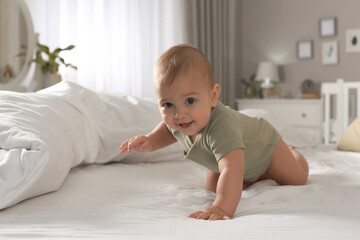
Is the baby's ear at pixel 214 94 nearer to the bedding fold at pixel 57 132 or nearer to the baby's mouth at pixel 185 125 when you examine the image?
the baby's mouth at pixel 185 125

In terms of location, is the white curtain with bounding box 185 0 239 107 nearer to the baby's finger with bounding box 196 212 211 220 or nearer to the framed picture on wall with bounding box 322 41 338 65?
the framed picture on wall with bounding box 322 41 338 65

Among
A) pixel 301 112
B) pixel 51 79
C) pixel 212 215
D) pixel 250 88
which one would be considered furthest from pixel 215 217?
pixel 250 88

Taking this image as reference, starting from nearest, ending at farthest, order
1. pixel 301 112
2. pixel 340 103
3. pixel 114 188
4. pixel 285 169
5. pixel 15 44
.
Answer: pixel 114 188 < pixel 285 169 < pixel 15 44 < pixel 340 103 < pixel 301 112

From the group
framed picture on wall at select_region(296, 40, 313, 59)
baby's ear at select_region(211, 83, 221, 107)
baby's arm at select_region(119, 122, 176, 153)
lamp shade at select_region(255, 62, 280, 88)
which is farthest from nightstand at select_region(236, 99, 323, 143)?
baby's ear at select_region(211, 83, 221, 107)

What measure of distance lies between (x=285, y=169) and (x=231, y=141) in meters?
0.31

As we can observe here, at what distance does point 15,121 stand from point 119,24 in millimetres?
2261

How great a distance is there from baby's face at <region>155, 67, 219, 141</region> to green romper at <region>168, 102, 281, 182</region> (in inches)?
1.8

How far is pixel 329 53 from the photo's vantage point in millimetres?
3789

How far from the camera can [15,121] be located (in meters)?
1.04

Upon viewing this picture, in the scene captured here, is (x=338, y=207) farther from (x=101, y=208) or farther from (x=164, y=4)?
(x=164, y=4)

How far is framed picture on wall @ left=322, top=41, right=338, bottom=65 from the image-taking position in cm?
374

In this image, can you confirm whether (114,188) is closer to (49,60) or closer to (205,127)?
(205,127)

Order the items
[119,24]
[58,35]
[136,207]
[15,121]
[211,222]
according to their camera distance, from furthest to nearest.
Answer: [119,24] < [58,35] < [15,121] < [136,207] < [211,222]

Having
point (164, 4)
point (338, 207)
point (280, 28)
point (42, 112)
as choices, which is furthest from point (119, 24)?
point (338, 207)
